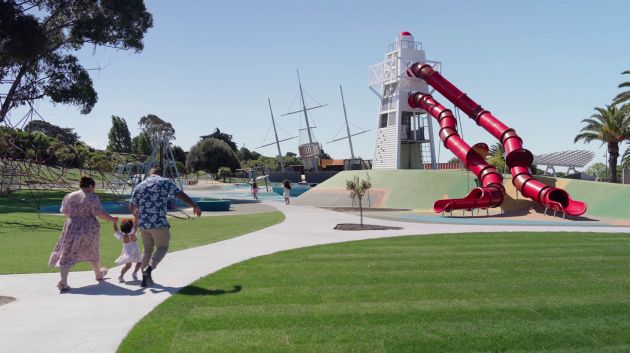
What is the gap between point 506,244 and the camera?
13422 millimetres

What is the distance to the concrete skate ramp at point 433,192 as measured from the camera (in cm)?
2448

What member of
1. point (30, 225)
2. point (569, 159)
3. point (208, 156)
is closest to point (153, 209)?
point (30, 225)

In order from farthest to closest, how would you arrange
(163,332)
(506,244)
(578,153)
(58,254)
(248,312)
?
(578,153)
(506,244)
(58,254)
(248,312)
(163,332)

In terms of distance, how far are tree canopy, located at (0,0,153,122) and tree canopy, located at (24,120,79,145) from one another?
7478 mm

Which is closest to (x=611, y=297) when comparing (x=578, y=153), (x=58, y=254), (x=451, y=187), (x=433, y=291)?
(x=433, y=291)

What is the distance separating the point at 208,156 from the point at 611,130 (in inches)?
2961

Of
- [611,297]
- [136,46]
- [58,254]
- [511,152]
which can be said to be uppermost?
[136,46]

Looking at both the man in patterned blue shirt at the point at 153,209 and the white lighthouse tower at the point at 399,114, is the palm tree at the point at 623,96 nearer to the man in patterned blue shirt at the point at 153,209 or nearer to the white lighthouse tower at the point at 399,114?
the white lighthouse tower at the point at 399,114

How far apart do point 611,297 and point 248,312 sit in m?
5.62

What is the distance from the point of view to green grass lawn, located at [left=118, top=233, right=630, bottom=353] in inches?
220

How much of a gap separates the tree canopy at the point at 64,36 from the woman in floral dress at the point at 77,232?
7870 mm

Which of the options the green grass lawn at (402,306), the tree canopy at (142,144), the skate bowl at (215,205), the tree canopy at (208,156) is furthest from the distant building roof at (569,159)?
the tree canopy at (142,144)

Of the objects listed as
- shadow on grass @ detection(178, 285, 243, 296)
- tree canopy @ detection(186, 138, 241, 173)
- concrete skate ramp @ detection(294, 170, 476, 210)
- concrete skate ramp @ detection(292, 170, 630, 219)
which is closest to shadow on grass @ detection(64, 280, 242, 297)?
shadow on grass @ detection(178, 285, 243, 296)

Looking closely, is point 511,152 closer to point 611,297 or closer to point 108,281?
point 611,297
